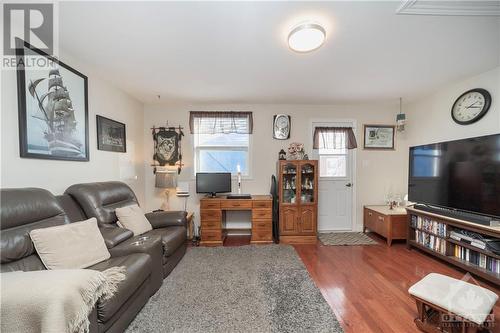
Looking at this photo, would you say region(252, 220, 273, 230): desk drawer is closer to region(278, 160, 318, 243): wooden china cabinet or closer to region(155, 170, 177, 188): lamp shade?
region(278, 160, 318, 243): wooden china cabinet

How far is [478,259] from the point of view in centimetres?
226

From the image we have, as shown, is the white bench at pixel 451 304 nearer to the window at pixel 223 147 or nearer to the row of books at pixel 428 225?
the row of books at pixel 428 225

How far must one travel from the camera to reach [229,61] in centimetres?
221

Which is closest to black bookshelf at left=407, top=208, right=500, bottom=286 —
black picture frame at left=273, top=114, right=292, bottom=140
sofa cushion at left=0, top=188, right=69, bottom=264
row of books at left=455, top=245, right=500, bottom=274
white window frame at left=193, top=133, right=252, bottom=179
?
row of books at left=455, top=245, right=500, bottom=274

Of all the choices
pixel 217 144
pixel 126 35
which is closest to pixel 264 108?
pixel 217 144

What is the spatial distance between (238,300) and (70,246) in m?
1.43

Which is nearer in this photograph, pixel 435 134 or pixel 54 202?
pixel 54 202

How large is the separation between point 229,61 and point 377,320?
274cm

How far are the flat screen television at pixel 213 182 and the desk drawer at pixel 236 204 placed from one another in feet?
1.04

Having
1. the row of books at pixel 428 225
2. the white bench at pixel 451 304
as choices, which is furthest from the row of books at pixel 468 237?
the white bench at pixel 451 304

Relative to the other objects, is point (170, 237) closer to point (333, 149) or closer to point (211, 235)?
point (211, 235)

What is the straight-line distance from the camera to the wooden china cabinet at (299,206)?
336 cm

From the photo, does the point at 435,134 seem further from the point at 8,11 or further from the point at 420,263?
the point at 8,11

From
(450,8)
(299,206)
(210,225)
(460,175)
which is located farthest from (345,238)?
(450,8)
